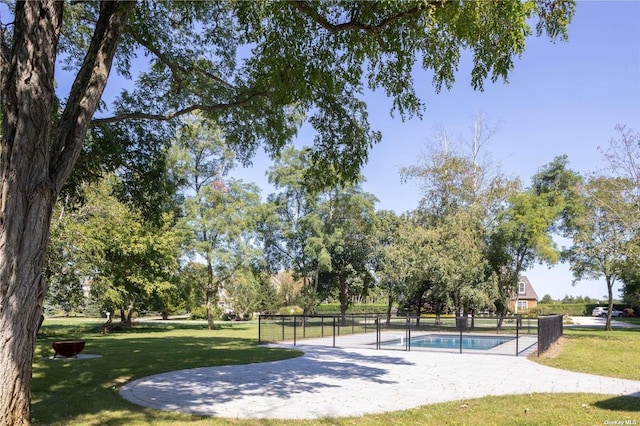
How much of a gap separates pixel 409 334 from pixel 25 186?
1356cm

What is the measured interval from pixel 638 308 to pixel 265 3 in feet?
191

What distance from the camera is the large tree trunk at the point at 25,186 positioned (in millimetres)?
4965

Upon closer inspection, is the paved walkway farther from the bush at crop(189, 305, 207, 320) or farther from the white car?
the white car

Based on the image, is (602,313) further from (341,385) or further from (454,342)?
(341,385)

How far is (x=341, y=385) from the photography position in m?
8.81

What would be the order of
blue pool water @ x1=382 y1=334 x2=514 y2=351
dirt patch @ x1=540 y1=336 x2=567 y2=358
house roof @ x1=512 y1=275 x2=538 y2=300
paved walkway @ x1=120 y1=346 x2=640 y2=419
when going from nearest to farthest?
paved walkway @ x1=120 y1=346 x2=640 y2=419
dirt patch @ x1=540 y1=336 x2=567 y2=358
blue pool water @ x1=382 y1=334 x2=514 y2=351
house roof @ x1=512 y1=275 x2=538 y2=300

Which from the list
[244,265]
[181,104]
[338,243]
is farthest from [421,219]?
[181,104]

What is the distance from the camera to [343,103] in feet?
31.1

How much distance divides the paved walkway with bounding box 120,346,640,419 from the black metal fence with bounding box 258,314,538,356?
3929 mm

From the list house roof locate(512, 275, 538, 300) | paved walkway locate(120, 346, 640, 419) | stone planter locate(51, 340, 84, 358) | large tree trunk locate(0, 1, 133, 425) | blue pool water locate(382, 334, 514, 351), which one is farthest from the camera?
house roof locate(512, 275, 538, 300)

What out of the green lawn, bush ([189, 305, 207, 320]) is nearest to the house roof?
bush ([189, 305, 207, 320])

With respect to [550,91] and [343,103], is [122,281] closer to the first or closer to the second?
[343,103]

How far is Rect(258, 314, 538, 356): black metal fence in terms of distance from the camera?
1673 centimetres

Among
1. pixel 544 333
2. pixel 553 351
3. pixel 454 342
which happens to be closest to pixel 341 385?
pixel 544 333
